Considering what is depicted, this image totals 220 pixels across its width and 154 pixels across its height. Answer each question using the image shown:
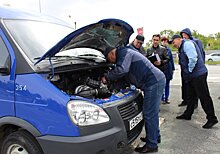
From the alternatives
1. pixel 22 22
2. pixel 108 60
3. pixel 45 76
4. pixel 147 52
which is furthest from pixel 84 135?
pixel 147 52

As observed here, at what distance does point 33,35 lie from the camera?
10.6 feet

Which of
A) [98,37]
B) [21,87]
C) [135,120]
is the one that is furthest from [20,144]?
[98,37]

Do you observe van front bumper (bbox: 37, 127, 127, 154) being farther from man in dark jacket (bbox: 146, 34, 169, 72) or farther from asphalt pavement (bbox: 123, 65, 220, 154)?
man in dark jacket (bbox: 146, 34, 169, 72)

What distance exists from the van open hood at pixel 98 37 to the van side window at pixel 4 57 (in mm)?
375

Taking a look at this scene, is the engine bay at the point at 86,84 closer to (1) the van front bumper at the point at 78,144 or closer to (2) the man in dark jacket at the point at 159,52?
(1) the van front bumper at the point at 78,144

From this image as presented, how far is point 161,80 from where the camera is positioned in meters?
3.33

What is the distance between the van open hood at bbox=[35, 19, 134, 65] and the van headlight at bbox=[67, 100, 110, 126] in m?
0.66

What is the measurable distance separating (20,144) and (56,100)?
659mm

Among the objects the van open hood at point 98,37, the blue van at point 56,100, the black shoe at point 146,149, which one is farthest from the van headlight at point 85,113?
the black shoe at point 146,149

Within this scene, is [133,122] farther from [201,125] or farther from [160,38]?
[160,38]

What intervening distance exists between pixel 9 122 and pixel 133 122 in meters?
1.42

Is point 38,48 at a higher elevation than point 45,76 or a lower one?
higher

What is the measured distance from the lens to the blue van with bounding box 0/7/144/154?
7.81 feet

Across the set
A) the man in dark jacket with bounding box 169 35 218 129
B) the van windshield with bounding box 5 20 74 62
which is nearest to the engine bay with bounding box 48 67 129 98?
the van windshield with bounding box 5 20 74 62
